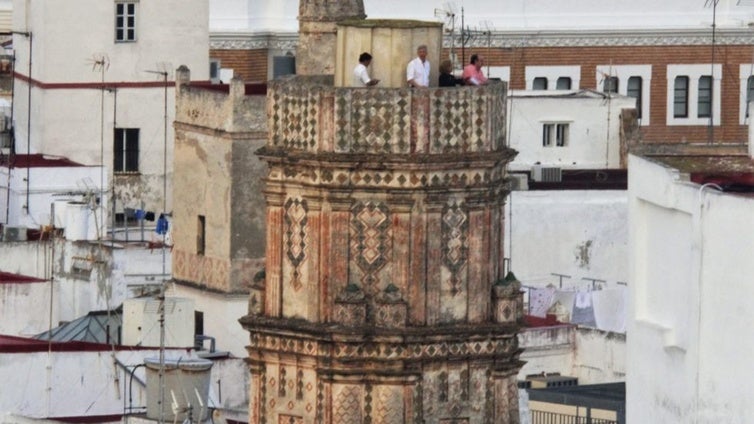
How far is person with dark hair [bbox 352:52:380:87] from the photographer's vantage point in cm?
4803

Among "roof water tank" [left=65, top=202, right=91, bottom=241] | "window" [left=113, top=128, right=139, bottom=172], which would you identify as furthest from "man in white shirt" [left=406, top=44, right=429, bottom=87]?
"window" [left=113, top=128, right=139, bottom=172]

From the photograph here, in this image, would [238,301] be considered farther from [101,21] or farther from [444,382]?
[444,382]

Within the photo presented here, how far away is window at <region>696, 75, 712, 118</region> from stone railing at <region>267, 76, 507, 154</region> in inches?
2561

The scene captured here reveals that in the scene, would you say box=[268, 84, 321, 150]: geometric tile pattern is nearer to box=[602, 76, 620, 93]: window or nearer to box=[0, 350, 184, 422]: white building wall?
box=[0, 350, 184, 422]: white building wall

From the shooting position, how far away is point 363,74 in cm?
4809

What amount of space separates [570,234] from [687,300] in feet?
145

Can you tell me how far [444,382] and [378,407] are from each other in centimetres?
68

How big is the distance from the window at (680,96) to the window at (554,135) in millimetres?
18261

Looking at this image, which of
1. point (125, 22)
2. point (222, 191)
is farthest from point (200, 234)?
point (125, 22)

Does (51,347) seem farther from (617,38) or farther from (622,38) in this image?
(622,38)

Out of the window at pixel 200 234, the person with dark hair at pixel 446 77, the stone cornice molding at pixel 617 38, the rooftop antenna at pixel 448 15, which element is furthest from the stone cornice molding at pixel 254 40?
the person with dark hair at pixel 446 77

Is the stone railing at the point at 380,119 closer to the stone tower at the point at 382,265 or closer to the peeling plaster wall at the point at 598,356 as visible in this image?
the stone tower at the point at 382,265

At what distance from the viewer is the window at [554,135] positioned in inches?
3760

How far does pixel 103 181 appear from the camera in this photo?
84.4m
